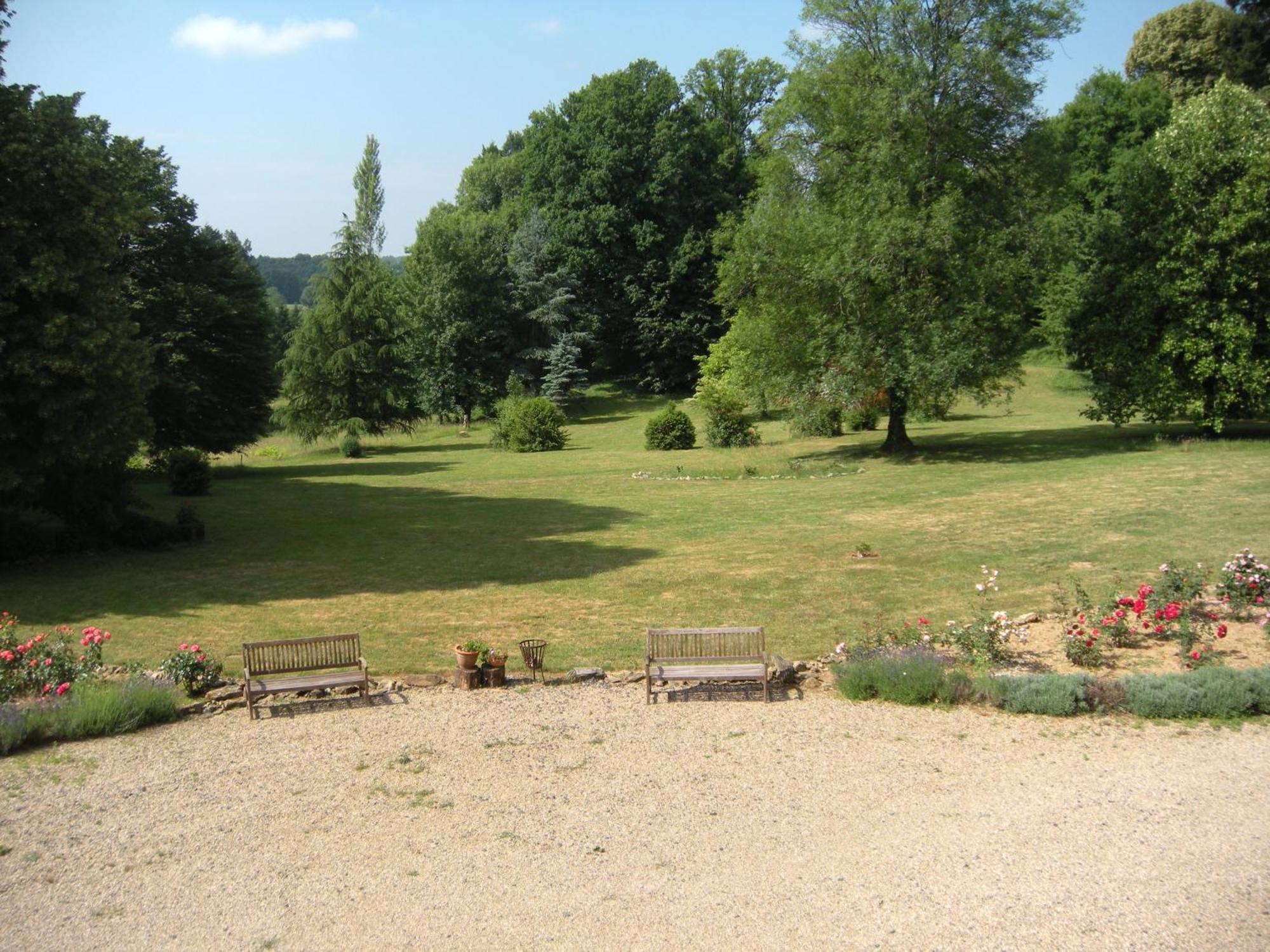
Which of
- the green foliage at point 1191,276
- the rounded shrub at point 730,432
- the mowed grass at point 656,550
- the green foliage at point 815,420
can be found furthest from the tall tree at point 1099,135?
the mowed grass at point 656,550

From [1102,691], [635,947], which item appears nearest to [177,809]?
[635,947]

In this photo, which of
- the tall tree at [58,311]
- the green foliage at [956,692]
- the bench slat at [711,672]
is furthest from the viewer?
the tall tree at [58,311]

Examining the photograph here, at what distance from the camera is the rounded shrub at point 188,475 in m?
29.5

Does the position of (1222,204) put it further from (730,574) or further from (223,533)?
(223,533)

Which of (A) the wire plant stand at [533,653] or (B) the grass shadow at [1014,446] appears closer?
(A) the wire plant stand at [533,653]

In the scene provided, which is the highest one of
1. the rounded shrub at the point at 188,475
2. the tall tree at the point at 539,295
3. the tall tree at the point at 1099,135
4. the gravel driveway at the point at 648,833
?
the tall tree at the point at 1099,135

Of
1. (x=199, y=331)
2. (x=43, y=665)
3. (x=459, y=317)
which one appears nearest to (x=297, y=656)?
(x=43, y=665)

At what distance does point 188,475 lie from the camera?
29672 mm

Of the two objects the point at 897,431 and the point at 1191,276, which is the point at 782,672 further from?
the point at 1191,276

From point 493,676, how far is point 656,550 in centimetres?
803

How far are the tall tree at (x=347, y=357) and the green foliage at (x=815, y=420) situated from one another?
763 inches

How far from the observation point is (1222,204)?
89.2ft

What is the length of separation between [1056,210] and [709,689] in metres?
44.8

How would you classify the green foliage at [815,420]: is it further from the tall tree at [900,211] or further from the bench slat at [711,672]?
the bench slat at [711,672]
